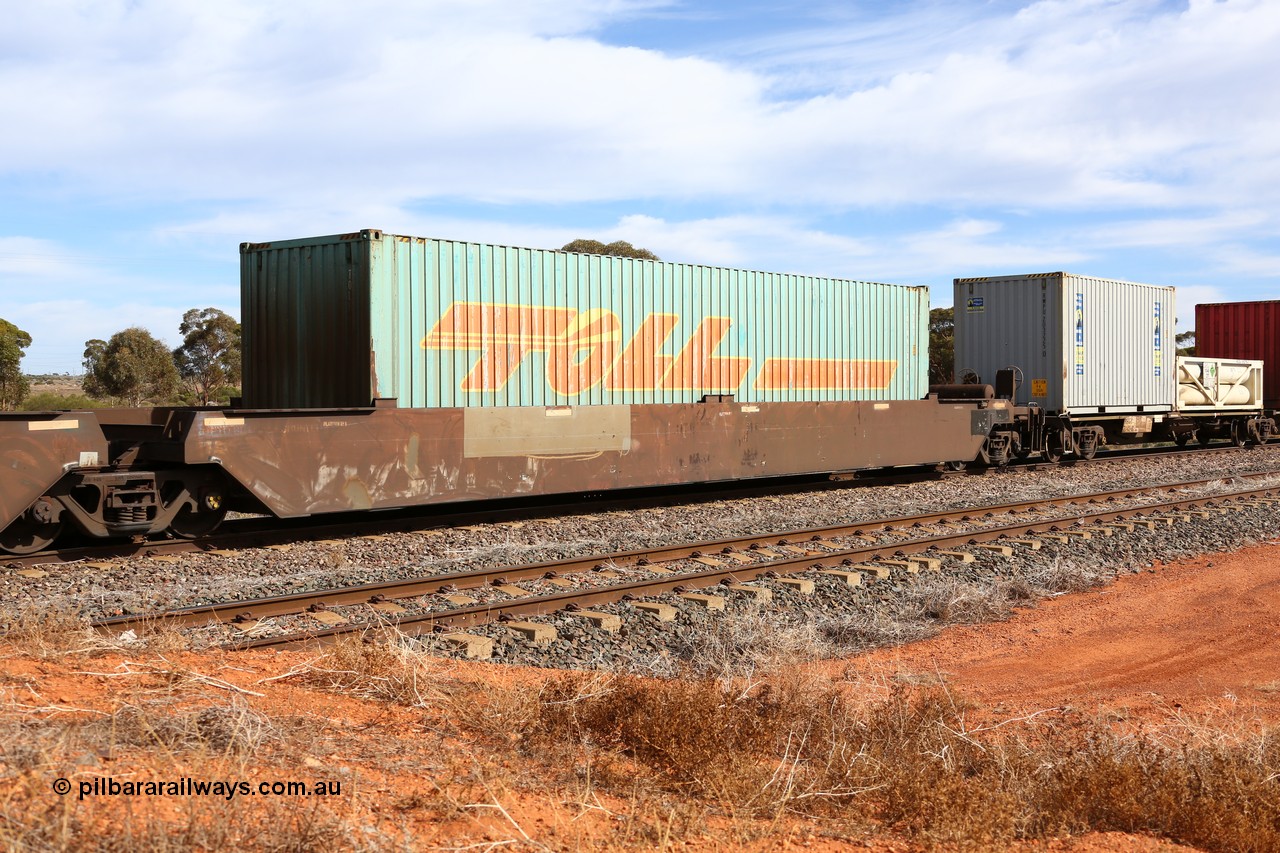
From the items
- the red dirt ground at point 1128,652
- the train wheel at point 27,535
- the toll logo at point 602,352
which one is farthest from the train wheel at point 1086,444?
the train wheel at point 27,535

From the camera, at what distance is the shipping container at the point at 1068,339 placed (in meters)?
20.8

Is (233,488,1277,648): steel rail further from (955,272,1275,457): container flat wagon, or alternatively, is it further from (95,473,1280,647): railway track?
(955,272,1275,457): container flat wagon

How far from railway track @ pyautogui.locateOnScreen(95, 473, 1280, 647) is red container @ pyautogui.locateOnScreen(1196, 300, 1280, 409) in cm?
2011

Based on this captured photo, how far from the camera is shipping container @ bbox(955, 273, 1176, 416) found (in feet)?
68.3

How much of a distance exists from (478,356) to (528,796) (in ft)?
28.9

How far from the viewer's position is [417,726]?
4.88 m

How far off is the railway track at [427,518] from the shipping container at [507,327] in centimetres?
143

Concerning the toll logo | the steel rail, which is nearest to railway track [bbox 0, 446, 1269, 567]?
the toll logo

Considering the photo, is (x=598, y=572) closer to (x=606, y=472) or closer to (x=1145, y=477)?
(x=606, y=472)

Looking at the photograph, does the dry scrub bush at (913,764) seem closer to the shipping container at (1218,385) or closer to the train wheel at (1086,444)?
the train wheel at (1086,444)

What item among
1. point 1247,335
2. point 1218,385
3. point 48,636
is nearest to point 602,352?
point 48,636

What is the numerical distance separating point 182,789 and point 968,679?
16.2ft

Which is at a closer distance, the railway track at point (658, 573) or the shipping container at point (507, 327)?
the railway track at point (658, 573)

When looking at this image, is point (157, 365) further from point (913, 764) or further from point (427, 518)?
point (913, 764)
